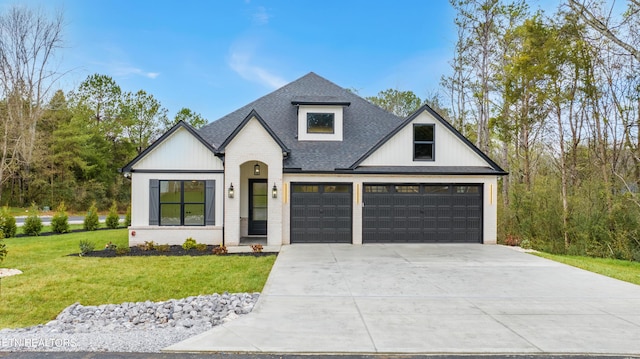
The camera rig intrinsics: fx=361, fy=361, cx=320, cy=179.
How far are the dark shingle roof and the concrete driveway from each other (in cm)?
475

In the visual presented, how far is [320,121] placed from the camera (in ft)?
48.6

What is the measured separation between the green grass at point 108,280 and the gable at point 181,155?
3.63m

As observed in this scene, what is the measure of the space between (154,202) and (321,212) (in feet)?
19.5

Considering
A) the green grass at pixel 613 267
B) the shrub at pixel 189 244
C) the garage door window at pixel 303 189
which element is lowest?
the green grass at pixel 613 267

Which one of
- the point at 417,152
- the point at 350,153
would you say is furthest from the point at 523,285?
the point at 350,153

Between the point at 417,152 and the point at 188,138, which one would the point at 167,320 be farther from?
the point at 417,152

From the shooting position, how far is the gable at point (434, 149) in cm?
1335

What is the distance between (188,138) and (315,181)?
487 centimetres

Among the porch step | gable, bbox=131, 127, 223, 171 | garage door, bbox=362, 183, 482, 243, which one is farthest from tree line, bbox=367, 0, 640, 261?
gable, bbox=131, 127, 223, 171

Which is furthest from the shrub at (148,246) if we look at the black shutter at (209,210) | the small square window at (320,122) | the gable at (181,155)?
the small square window at (320,122)

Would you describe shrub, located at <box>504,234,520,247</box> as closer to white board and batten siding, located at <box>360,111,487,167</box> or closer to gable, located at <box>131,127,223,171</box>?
white board and batten siding, located at <box>360,111,487,167</box>

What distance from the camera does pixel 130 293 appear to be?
7.39 meters

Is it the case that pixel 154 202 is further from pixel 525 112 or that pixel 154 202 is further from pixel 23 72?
pixel 23 72

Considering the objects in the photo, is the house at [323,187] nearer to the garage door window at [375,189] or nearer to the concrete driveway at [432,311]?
the garage door window at [375,189]
